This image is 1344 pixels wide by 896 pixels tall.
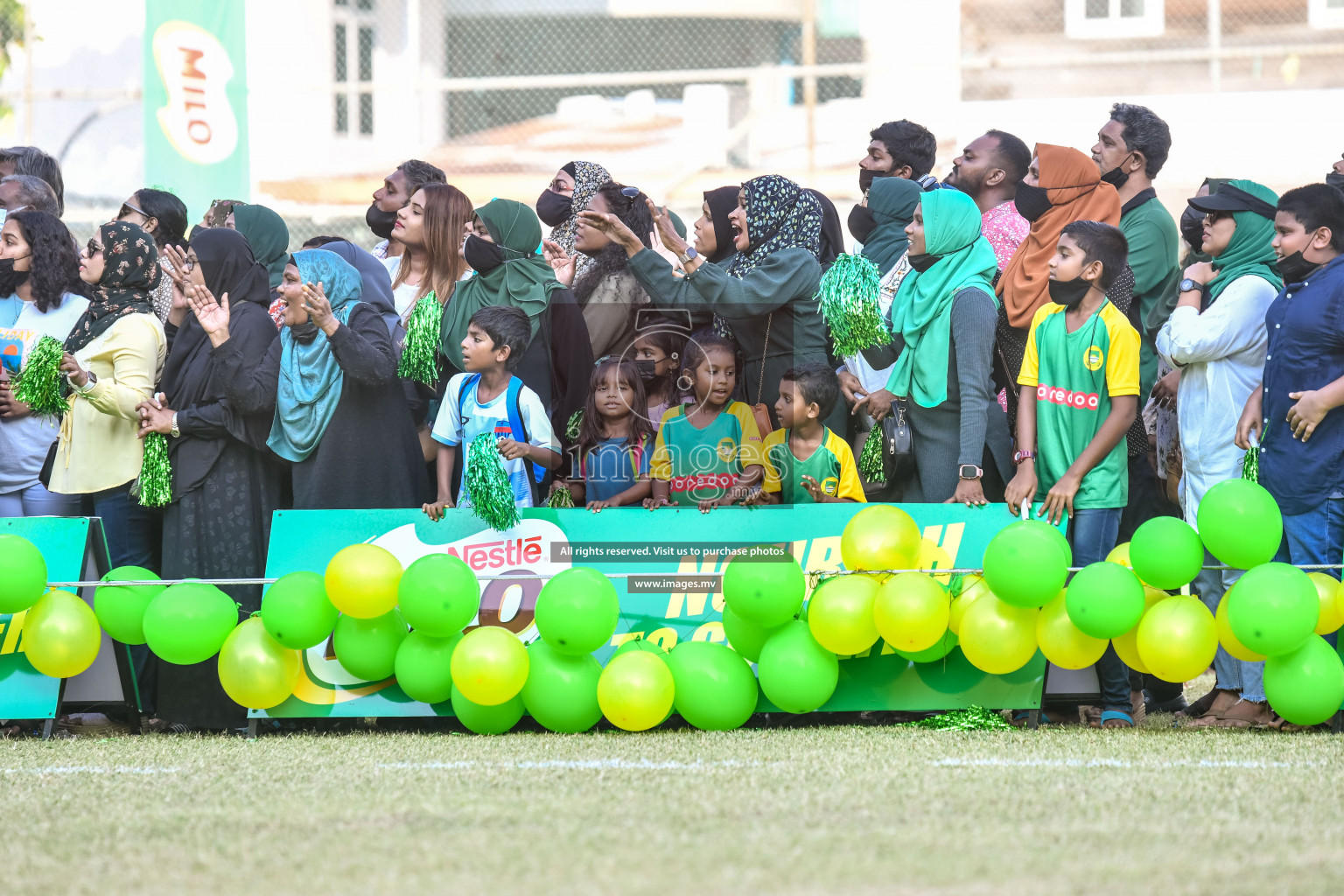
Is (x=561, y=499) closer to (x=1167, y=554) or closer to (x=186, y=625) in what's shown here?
(x=186, y=625)

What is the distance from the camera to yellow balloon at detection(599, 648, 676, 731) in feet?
15.2

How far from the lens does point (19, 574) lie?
488 cm

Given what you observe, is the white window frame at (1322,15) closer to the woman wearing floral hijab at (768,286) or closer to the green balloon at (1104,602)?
the woman wearing floral hijab at (768,286)

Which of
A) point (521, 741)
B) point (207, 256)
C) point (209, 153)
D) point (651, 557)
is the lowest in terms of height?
point (521, 741)

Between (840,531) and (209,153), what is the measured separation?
6775mm

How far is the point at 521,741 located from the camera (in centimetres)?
468

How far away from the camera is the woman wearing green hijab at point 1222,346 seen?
518cm

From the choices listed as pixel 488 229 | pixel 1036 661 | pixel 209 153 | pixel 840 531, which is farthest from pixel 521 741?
pixel 209 153

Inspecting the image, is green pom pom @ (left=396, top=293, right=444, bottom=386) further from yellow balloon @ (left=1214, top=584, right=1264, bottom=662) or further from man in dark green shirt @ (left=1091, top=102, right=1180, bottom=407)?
yellow balloon @ (left=1214, top=584, right=1264, bottom=662)

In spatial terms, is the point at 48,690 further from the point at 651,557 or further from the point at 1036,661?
the point at 1036,661

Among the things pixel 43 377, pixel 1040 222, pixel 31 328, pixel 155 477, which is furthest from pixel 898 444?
pixel 31 328

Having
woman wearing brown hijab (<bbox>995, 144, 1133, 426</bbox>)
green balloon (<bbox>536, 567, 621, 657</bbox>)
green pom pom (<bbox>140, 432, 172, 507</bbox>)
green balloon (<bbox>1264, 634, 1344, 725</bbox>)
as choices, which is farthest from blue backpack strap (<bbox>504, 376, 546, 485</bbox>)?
green balloon (<bbox>1264, 634, 1344, 725</bbox>)

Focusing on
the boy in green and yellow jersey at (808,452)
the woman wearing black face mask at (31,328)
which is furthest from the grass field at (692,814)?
the woman wearing black face mask at (31,328)

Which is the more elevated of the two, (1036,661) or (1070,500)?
(1070,500)
